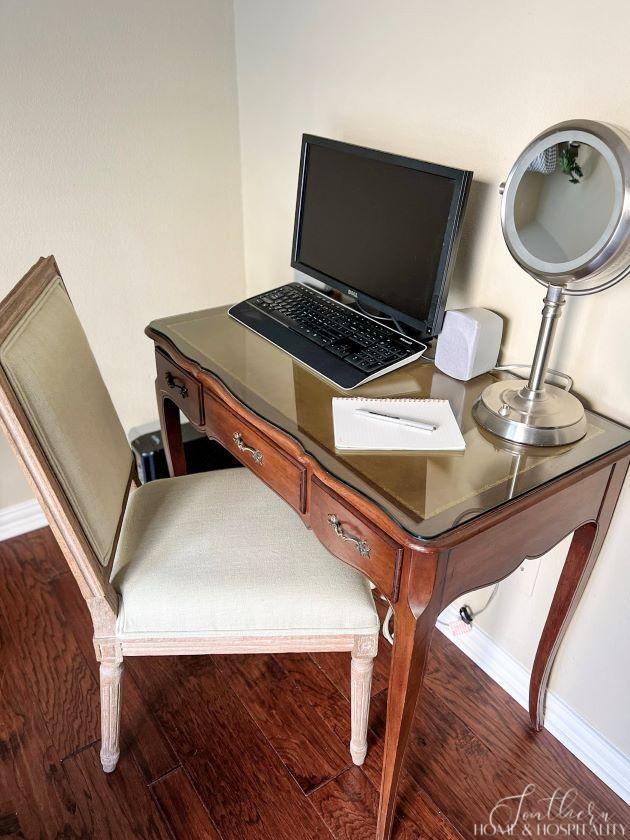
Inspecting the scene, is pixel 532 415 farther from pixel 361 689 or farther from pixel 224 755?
pixel 224 755

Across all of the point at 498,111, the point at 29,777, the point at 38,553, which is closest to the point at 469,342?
the point at 498,111

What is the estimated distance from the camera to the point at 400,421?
109cm

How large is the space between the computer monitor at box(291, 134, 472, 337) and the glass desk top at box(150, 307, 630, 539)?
17 cm

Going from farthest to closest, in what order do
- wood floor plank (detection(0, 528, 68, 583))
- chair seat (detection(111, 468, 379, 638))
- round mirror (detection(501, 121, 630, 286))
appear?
wood floor plank (detection(0, 528, 68, 583))
chair seat (detection(111, 468, 379, 638))
round mirror (detection(501, 121, 630, 286))

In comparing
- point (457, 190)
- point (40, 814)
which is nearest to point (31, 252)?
point (457, 190)

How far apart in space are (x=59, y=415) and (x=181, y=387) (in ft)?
1.29

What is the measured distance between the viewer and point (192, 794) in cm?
131

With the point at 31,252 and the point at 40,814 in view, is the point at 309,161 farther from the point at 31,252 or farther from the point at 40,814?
the point at 40,814

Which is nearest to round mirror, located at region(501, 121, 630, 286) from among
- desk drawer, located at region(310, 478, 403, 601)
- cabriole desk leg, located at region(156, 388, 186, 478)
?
desk drawer, located at region(310, 478, 403, 601)

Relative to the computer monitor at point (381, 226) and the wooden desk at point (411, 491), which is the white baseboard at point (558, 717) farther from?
the computer monitor at point (381, 226)

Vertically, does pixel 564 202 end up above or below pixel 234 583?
above

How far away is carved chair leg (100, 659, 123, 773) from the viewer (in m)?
1.20

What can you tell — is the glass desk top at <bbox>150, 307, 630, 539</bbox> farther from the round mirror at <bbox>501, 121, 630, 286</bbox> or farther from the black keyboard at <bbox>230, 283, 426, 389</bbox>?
the round mirror at <bbox>501, 121, 630, 286</bbox>

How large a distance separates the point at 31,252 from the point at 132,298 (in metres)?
0.30
